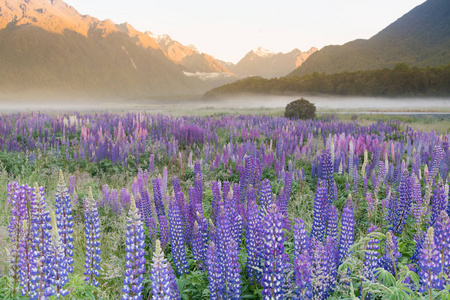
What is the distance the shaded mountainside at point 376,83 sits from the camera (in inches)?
2501

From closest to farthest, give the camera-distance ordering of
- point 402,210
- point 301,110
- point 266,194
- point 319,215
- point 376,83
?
1. point 266,194
2. point 319,215
3. point 402,210
4. point 301,110
5. point 376,83

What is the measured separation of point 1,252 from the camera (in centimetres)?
384

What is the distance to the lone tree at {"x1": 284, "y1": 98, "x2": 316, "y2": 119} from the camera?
63.7 ft

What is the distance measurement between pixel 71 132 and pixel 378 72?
249ft

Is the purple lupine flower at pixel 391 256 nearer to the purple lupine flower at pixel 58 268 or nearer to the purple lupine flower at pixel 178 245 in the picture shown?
the purple lupine flower at pixel 178 245

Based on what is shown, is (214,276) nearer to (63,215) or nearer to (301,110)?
(63,215)

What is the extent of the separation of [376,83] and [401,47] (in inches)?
4163

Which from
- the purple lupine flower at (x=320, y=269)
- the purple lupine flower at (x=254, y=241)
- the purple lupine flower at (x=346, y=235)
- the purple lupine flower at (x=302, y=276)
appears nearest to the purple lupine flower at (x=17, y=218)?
the purple lupine flower at (x=254, y=241)

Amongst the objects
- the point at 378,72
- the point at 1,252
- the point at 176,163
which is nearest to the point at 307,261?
the point at 1,252

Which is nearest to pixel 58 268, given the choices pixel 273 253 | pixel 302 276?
pixel 273 253

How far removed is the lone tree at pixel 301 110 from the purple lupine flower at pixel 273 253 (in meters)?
17.9

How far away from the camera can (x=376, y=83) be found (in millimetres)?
71500

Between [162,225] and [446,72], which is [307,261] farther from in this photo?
[446,72]

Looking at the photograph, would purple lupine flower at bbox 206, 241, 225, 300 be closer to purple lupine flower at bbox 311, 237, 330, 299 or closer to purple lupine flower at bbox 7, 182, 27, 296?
purple lupine flower at bbox 311, 237, 330, 299
